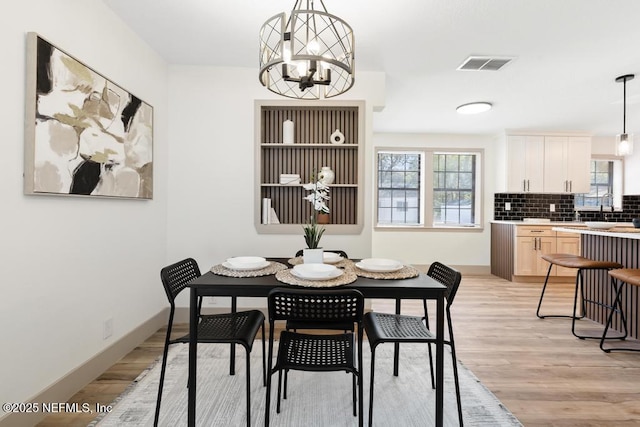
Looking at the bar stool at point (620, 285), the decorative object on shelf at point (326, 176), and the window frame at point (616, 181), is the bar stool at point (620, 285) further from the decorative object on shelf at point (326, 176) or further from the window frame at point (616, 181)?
the window frame at point (616, 181)

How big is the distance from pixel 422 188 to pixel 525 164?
168 centimetres

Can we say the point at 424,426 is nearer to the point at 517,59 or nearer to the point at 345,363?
the point at 345,363

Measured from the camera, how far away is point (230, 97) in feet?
10.9

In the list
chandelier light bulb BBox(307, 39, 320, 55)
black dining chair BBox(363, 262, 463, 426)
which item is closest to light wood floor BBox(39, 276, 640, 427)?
black dining chair BBox(363, 262, 463, 426)

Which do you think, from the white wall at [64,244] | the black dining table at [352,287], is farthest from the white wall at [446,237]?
the black dining table at [352,287]

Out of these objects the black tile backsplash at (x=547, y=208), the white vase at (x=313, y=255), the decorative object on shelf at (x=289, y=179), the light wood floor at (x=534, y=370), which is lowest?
the light wood floor at (x=534, y=370)

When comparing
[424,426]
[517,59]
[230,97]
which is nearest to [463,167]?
[517,59]

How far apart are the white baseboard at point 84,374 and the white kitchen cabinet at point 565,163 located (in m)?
6.14

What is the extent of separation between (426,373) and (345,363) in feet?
3.56

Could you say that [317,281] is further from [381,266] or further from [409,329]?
[409,329]

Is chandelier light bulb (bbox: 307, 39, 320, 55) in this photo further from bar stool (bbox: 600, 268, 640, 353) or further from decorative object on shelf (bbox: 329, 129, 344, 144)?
bar stool (bbox: 600, 268, 640, 353)

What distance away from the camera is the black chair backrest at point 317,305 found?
150cm

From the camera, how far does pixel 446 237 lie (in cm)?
595

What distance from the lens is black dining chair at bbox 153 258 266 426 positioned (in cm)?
169
